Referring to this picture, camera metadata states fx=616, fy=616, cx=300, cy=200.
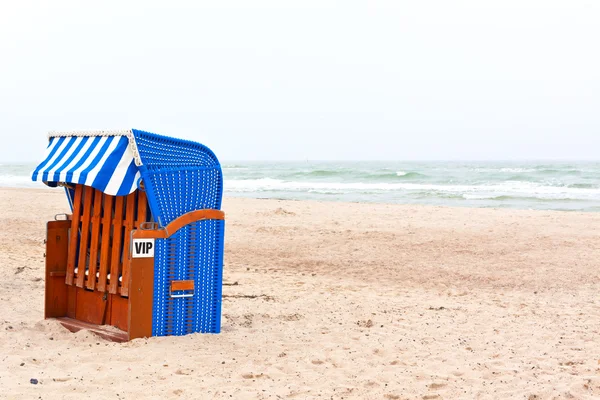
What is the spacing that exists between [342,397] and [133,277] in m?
2.05

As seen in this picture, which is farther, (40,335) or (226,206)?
(226,206)

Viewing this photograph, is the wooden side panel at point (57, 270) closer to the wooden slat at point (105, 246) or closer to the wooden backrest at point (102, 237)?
the wooden backrest at point (102, 237)

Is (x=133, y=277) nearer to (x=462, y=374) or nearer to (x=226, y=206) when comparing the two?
(x=462, y=374)

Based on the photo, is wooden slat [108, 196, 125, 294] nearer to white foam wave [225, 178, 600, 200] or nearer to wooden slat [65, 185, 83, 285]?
wooden slat [65, 185, 83, 285]

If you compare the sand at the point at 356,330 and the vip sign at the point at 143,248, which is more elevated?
the vip sign at the point at 143,248

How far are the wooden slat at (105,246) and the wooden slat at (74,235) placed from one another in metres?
0.48

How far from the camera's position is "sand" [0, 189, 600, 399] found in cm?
456

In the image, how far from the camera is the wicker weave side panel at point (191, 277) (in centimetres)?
542

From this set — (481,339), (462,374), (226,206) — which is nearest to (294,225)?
(226,206)

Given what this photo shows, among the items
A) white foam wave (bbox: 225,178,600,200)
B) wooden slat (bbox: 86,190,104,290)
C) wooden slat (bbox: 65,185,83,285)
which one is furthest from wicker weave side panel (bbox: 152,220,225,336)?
white foam wave (bbox: 225,178,600,200)

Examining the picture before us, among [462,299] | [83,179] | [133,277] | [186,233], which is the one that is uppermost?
[83,179]

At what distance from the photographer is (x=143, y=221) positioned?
17.9 feet

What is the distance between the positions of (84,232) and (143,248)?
1.16 meters

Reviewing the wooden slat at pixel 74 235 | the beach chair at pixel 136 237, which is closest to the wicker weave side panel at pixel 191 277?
the beach chair at pixel 136 237
